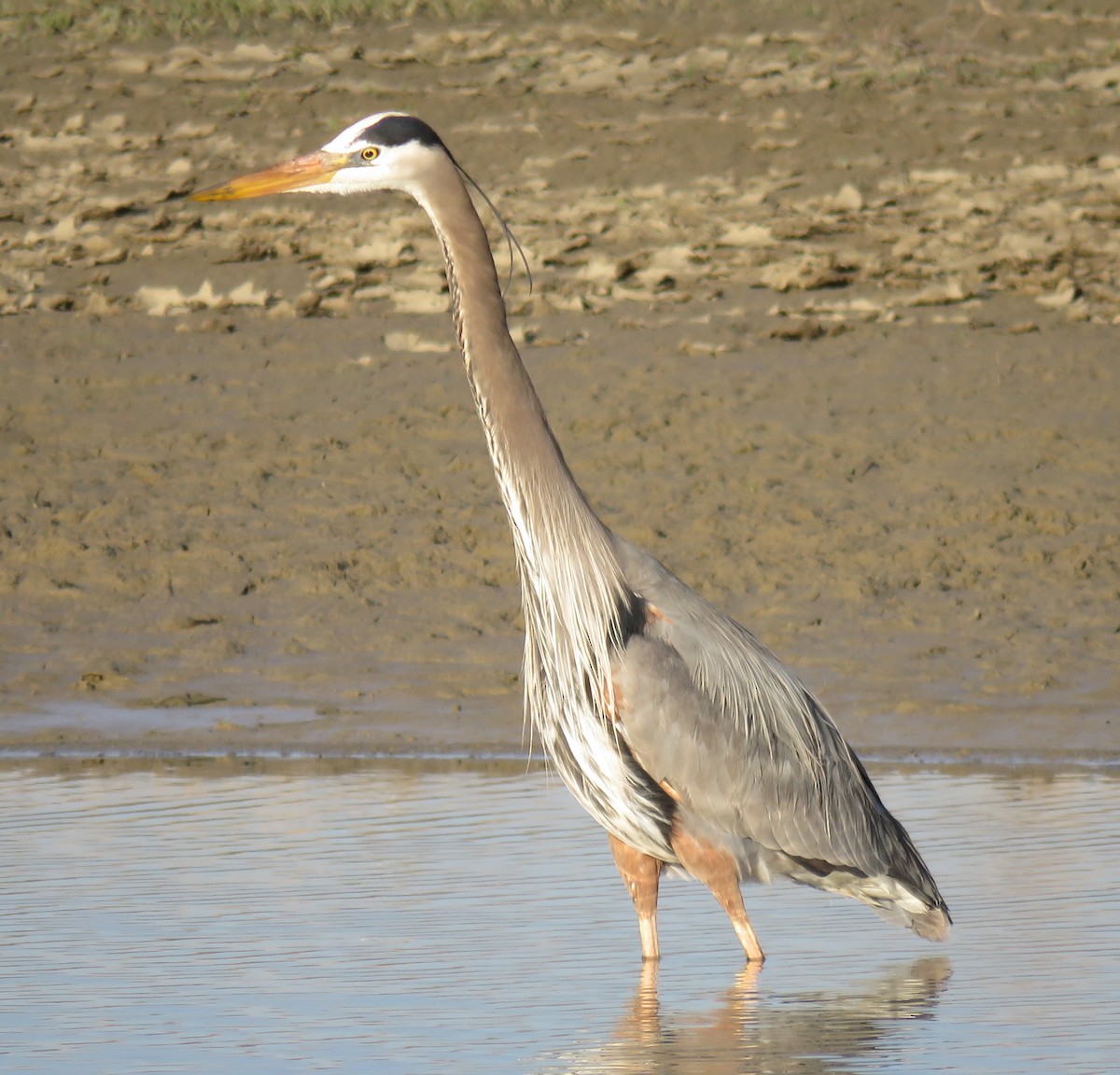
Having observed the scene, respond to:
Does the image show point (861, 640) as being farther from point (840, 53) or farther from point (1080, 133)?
point (840, 53)

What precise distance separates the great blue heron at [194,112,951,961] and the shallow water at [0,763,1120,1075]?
281 mm

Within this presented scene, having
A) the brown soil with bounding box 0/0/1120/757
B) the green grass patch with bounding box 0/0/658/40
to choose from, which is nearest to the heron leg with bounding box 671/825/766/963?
the brown soil with bounding box 0/0/1120/757

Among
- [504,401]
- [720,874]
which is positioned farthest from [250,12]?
[720,874]

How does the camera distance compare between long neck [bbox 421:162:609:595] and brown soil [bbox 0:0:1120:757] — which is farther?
brown soil [bbox 0:0:1120:757]

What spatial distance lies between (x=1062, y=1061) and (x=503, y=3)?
14282 millimetres

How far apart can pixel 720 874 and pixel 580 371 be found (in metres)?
6.56

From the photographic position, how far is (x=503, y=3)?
1822 cm

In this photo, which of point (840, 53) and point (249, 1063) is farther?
point (840, 53)

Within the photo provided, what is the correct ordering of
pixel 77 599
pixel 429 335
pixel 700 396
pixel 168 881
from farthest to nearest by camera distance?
pixel 429 335 → pixel 700 396 → pixel 77 599 → pixel 168 881

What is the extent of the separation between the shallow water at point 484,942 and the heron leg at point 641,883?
0.31 feet

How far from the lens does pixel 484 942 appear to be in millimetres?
6137

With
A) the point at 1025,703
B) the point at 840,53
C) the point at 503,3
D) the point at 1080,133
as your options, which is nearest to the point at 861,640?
the point at 1025,703

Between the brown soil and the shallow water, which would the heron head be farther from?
the brown soil

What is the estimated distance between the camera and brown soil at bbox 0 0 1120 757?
927 centimetres
